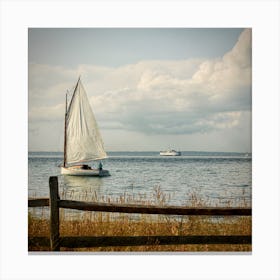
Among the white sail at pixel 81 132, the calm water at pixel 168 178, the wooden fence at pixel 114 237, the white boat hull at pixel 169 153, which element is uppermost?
the white sail at pixel 81 132

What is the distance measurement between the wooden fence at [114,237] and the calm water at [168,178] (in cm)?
35

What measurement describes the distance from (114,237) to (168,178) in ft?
2.75

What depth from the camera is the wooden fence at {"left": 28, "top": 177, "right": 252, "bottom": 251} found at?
3.91m

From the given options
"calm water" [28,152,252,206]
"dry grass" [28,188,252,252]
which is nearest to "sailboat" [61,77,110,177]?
"calm water" [28,152,252,206]

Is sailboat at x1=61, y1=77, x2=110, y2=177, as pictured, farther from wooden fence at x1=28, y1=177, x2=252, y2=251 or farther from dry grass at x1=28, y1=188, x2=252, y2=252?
wooden fence at x1=28, y1=177, x2=252, y2=251

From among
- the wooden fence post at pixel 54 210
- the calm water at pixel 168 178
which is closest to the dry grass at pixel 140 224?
the calm water at pixel 168 178

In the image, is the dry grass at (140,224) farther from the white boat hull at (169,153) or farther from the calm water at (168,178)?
the white boat hull at (169,153)

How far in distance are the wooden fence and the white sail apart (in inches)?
27.3

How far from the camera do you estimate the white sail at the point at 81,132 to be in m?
4.45

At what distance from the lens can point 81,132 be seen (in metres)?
4.68
